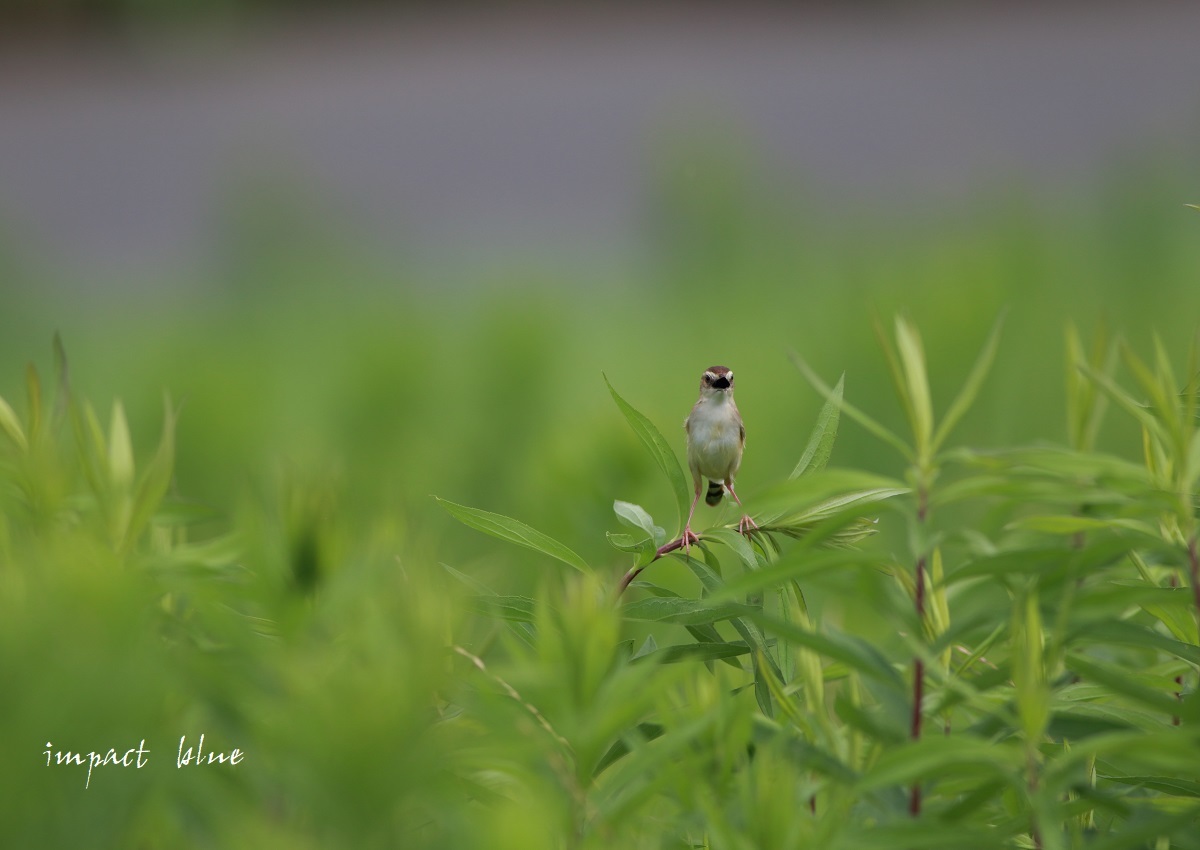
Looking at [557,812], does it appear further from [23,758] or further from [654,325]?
[654,325]

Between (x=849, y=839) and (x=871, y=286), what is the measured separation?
3.16 feet

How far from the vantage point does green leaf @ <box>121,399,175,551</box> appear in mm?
256

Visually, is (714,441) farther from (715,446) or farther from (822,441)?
(822,441)

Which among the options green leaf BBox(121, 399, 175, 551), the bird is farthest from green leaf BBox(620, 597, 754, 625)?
the bird

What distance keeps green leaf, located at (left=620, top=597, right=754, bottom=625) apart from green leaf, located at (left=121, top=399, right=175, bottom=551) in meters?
0.11

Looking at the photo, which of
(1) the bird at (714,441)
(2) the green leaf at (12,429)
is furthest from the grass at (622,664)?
(1) the bird at (714,441)

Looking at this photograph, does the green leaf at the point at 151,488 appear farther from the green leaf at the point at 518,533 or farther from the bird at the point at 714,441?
the bird at the point at 714,441

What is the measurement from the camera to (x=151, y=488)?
0.85 ft

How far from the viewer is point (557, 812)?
19 centimetres

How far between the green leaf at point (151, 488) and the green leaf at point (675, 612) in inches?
4.2

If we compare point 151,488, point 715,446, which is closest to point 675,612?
point 151,488

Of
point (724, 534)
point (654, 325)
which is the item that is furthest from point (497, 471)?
point (724, 534)

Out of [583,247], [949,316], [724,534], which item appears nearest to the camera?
[724,534]

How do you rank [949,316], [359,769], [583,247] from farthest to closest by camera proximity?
[583,247]
[949,316]
[359,769]
